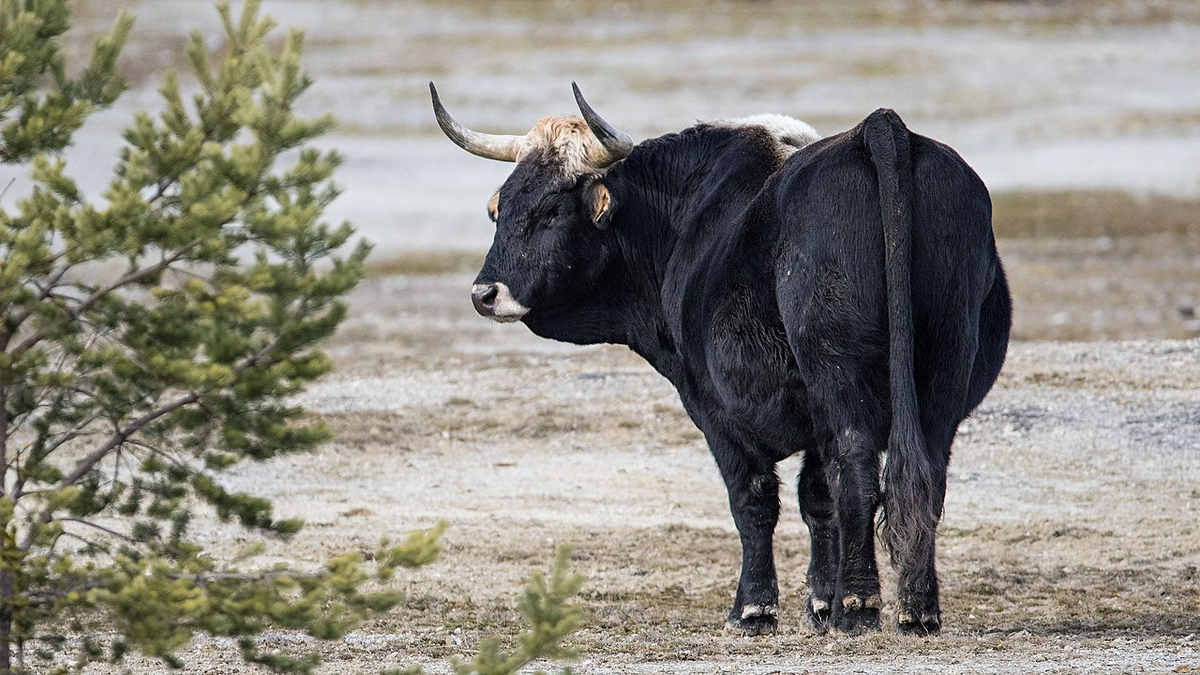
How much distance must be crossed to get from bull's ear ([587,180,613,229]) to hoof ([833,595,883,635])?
2384 millimetres

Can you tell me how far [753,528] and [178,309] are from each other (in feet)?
10.9

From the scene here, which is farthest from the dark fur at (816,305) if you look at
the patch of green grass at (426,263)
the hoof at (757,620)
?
the patch of green grass at (426,263)

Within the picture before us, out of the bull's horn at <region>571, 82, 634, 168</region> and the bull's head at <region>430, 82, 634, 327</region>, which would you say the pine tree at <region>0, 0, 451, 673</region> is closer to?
the bull's horn at <region>571, 82, 634, 168</region>

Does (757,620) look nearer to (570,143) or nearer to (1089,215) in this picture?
(570,143)

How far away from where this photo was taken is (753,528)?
7.62 metres

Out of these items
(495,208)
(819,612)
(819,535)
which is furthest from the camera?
(495,208)

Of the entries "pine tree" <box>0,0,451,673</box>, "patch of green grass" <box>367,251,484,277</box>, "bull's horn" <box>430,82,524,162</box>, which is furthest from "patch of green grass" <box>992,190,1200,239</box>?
"pine tree" <box>0,0,451,673</box>

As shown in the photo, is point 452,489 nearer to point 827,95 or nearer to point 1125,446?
point 1125,446

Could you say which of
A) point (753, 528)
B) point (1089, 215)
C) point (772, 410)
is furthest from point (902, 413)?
point (1089, 215)

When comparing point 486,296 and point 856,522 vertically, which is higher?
point 486,296

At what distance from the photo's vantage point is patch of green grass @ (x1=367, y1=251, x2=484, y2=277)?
20422mm

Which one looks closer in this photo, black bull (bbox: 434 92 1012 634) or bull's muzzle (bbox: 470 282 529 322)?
black bull (bbox: 434 92 1012 634)

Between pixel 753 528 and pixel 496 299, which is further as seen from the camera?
pixel 496 299

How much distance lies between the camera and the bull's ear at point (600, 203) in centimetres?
811
